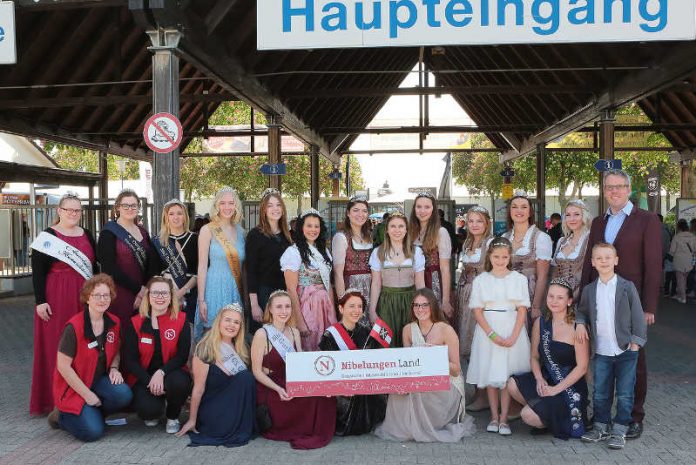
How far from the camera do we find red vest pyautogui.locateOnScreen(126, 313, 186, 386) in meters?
4.54

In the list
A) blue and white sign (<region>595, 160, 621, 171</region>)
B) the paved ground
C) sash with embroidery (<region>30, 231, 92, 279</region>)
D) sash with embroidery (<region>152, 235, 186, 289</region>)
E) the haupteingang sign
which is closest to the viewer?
the paved ground

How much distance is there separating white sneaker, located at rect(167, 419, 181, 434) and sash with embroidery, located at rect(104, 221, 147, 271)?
1.15 meters

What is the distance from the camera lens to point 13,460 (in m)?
4.04

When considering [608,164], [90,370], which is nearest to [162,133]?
[90,370]

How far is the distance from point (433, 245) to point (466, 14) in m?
2.13

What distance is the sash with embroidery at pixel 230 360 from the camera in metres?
4.48

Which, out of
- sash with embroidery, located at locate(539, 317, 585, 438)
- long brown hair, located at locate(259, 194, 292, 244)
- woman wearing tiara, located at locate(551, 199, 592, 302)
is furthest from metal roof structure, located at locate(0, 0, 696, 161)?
sash with embroidery, located at locate(539, 317, 585, 438)

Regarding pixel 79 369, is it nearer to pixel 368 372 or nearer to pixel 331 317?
pixel 331 317

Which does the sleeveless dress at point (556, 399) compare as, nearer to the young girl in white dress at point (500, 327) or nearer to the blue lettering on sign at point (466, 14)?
the young girl in white dress at point (500, 327)

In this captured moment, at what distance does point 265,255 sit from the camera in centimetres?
489

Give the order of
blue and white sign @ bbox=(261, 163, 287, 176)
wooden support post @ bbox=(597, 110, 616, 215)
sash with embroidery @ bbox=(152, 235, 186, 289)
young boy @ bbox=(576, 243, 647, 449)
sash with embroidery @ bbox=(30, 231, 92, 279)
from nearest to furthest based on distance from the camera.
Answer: young boy @ bbox=(576, 243, 647, 449) → sash with embroidery @ bbox=(30, 231, 92, 279) → sash with embroidery @ bbox=(152, 235, 186, 289) → wooden support post @ bbox=(597, 110, 616, 215) → blue and white sign @ bbox=(261, 163, 287, 176)

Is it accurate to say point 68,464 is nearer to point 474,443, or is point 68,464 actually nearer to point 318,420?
point 318,420

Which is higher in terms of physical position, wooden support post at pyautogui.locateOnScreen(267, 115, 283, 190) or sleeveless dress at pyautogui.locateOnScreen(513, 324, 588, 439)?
wooden support post at pyautogui.locateOnScreen(267, 115, 283, 190)

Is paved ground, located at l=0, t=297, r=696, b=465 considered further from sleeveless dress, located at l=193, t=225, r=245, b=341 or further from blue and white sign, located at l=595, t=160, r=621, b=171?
blue and white sign, located at l=595, t=160, r=621, b=171
